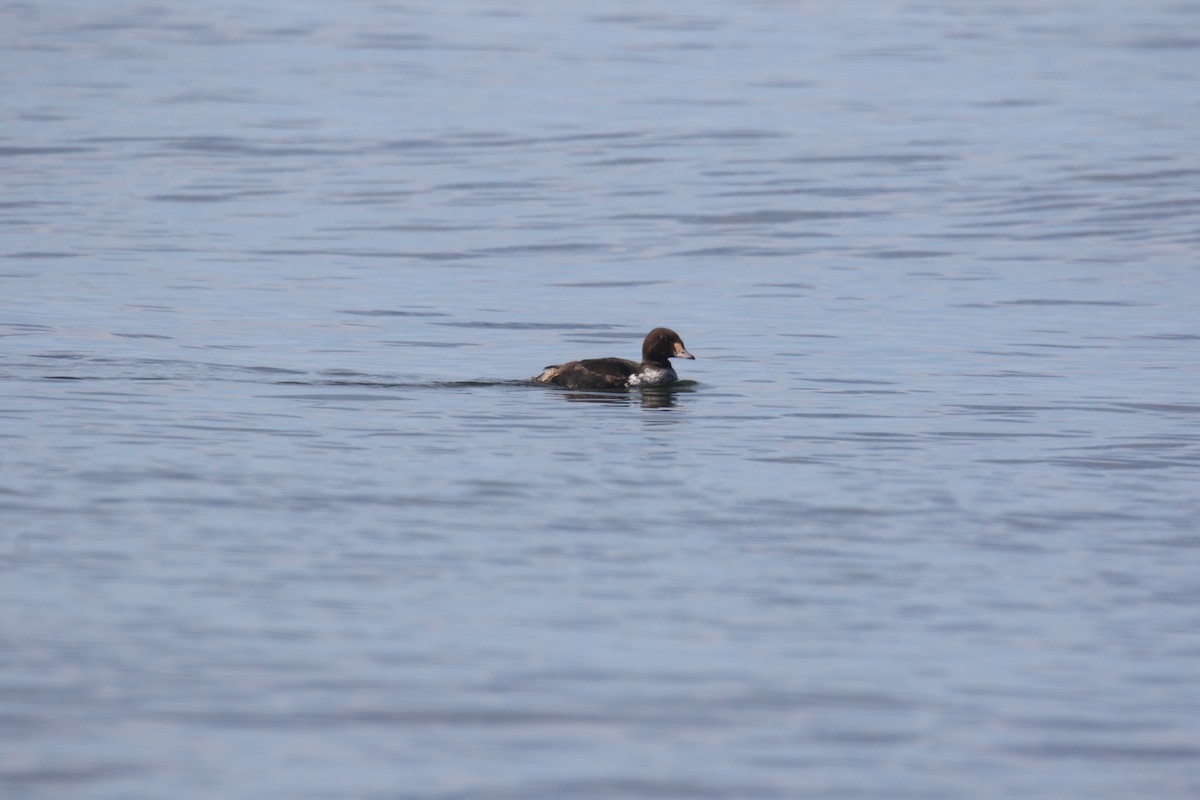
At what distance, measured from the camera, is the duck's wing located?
15.8 metres

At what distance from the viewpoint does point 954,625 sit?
9336 millimetres

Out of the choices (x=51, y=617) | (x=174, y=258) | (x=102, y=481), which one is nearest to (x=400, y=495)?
(x=102, y=481)

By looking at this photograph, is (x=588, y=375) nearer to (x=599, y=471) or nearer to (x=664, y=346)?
(x=664, y=346)

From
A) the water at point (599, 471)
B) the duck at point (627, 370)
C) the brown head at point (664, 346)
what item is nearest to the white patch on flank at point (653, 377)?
the duck at point (627, 370)

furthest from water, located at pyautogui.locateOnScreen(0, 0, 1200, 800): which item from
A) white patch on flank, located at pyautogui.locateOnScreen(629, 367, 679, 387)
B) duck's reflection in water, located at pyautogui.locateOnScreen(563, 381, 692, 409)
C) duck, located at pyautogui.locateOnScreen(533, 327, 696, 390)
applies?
white patch on flank, located at pyautogui.locateOnScreen(629, 367, 679, 387)

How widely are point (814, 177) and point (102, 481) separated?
67.8 ft

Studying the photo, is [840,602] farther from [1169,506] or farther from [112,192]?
[112,192]

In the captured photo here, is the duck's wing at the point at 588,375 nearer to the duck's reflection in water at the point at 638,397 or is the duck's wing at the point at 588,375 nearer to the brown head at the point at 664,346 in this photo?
the duck's reflection in water at the point at 638,397

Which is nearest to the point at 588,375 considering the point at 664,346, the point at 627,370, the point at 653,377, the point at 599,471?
the point at 627,370

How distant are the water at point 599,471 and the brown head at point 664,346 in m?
0.47

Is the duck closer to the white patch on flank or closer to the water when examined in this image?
the white patch on flank

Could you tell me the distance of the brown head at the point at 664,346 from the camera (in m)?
16.2

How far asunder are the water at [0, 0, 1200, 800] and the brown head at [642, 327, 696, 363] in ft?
1.55

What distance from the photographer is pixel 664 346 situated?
16234 millimetres
